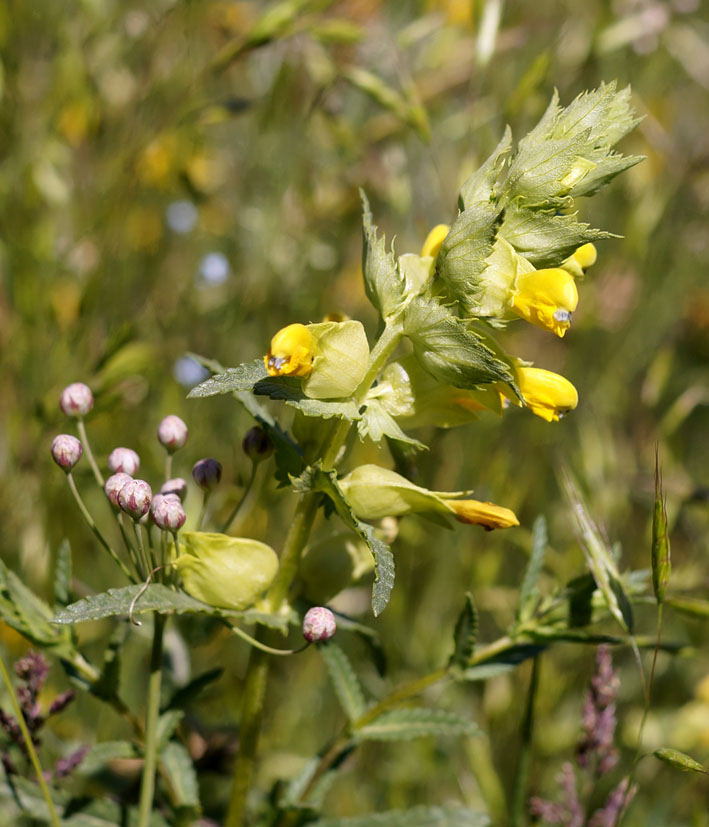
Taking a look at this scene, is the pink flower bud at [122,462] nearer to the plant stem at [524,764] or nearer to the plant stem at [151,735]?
the plant stem at [151,735]

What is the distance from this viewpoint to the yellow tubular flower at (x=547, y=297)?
3.54 ft

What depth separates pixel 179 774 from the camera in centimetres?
130

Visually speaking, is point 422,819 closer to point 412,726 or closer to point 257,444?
point 412,726

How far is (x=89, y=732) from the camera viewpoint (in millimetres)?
2057

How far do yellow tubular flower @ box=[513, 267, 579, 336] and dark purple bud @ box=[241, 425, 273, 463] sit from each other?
434 millimetres

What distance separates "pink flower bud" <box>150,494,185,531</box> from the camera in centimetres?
112

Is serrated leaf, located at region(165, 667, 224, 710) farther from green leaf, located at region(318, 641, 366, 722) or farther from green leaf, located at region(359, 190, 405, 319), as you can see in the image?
green leaf, located at region(359, 190, 405, 319)

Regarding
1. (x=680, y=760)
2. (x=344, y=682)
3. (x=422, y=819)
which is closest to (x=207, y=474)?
(x=344, y=682)

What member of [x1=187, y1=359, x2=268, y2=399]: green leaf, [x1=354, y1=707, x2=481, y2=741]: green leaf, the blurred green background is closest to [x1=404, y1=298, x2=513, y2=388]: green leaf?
[x1=187, y1=359, x2=268, y2=399]: green leaf

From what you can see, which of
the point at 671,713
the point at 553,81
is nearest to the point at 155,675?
the point at 671,713

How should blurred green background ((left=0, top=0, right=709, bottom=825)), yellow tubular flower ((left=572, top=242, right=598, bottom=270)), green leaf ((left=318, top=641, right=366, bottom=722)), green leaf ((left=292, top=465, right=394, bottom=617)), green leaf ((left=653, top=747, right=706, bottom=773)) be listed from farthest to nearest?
blurred green background ((left=0, top=0, right=709, bottom=825)) < green leaf ((left=318, top=641, right=366, bottom=722)) < yellow tubular flower ((left=572, top=242, right=598, bottom=270)) < green leaf ((left=653, top=747, right=706, bottom=773)) < green leaf ((left=292, top=465, right=394, bottom=617))

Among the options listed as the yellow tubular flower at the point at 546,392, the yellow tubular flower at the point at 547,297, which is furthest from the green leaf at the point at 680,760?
the yellow tubular flower at the point at 547,297

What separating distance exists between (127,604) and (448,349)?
1.67 ft

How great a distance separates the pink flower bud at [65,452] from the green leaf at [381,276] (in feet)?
1.65
